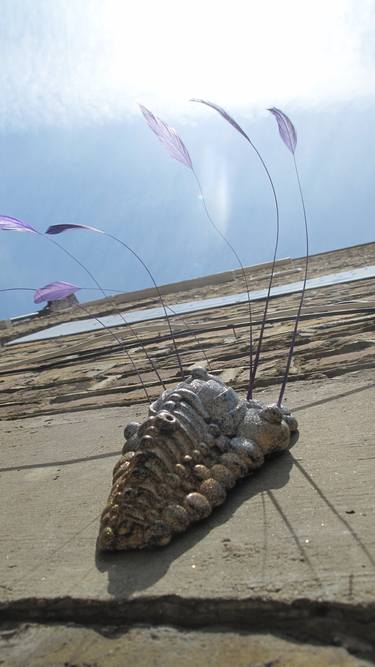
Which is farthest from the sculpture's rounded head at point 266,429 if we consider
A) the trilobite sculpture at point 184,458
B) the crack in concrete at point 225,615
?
the crack in concrete at point 225,615

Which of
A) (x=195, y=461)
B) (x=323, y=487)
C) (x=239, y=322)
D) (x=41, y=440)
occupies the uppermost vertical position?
(x=195, y=461)

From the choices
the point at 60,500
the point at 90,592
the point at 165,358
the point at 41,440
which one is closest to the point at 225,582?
the point at 90,592

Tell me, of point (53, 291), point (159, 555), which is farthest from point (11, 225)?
point (159, 555)

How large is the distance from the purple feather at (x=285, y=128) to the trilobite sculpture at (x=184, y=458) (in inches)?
37.9

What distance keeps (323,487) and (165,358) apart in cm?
302

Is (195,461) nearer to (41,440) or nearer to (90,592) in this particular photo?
(90,592)

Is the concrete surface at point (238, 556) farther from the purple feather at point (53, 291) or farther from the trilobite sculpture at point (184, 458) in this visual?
the purple feather at point (53, 291)

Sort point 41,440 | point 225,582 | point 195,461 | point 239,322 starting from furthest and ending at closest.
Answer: point 239,322, point 41,440, point 195,461, point 225,582

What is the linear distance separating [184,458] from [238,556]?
32 cm

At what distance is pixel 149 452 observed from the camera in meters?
1.58

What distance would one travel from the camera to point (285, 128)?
2318 millimetres

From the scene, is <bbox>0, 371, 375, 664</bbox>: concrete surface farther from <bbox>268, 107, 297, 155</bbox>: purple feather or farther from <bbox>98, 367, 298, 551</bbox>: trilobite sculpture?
<bbox>268, 107, 297, 155</bbox>: purple feather

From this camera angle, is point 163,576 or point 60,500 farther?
point 60,500

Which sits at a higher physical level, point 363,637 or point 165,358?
point 363,637
